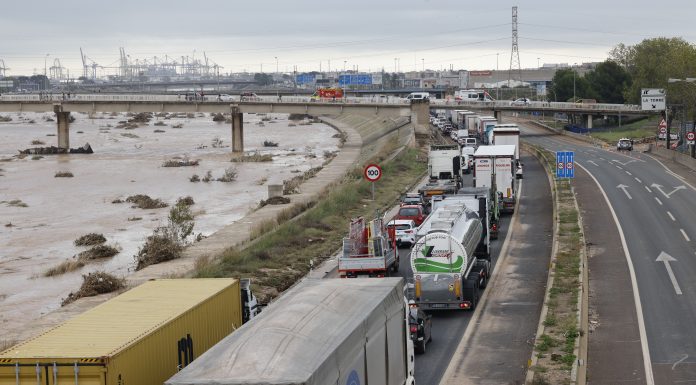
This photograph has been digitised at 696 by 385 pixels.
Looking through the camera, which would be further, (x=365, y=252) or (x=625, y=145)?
(x=625, y=145)

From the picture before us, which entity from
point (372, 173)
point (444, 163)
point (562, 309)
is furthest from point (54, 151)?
point (562, 309)

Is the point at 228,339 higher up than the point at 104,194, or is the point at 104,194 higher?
the point at 228,339

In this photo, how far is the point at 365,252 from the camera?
33.8m

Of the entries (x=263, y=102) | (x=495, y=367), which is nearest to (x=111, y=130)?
(x=263, y=102)

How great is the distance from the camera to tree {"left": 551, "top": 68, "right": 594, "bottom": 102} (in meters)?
158

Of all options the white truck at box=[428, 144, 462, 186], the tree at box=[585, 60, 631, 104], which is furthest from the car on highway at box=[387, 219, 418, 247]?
the tree at box=[585, 60, 631, 104]

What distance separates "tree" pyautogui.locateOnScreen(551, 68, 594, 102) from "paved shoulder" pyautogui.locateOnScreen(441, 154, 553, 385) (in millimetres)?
113047

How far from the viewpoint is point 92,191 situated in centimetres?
8088

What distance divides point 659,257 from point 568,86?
131 meters

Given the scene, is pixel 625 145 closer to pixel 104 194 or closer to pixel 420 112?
pixel 420 112

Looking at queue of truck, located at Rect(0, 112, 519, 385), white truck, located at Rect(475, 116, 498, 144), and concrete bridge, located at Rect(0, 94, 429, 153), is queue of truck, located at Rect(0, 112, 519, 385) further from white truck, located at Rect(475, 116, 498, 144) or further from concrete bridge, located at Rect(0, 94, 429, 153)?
concrete bridge, located at Rect(0, 94, 429, 153)

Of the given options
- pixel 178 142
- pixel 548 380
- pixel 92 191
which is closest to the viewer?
pixel 548 380

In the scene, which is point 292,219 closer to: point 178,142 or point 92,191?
point 92,191

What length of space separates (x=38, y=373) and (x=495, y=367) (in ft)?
43.4
